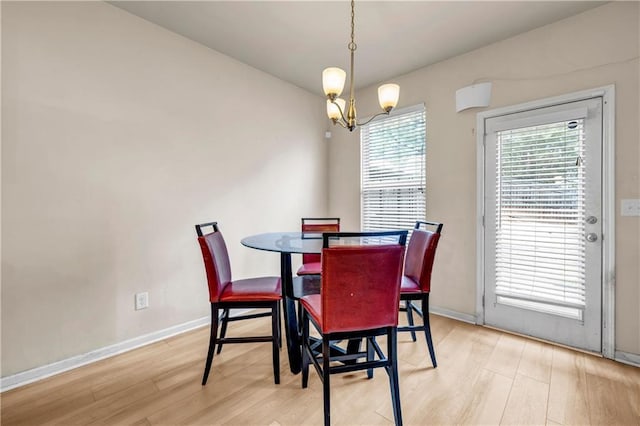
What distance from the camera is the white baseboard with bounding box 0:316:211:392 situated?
1.83m

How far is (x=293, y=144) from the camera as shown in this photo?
141 inches

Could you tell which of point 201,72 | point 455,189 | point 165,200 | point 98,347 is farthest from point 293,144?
point 98,347

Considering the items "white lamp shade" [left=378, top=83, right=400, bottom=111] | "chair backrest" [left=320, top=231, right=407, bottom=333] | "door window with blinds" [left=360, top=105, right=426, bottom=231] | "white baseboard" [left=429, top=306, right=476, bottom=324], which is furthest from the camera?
"door window with blinds" [left=360, top=105, right=426, bottom=231]

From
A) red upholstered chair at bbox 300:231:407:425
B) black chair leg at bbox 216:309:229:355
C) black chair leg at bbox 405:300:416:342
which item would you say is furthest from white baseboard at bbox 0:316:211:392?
black chair leg at bbox 405:300:416:342

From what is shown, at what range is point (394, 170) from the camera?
3432 millimetres

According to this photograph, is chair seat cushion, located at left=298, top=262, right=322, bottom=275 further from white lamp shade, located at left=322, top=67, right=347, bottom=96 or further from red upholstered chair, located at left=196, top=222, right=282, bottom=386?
white lamp shade, located at left=322, top=67, right=347, bottom=96

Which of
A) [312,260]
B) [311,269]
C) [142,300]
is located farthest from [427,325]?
[142,300]

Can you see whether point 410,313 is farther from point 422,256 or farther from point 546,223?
point 546,223

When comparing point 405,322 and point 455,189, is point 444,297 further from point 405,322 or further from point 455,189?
point 455,189

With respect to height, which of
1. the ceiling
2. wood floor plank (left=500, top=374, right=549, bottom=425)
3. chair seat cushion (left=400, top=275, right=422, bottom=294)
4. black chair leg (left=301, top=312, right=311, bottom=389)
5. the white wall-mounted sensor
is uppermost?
the ceiling

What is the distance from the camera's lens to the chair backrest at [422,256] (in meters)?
2.05

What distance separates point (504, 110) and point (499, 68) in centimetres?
40

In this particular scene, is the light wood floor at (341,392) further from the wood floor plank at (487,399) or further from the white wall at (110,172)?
the white wall at (110,172)

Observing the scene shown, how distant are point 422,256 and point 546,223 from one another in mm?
1210
